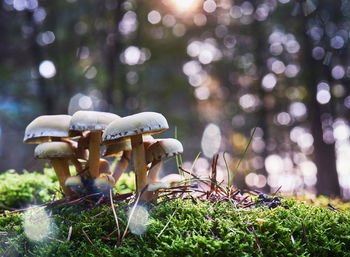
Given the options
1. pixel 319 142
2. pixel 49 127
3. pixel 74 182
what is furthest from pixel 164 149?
pixel 319 142

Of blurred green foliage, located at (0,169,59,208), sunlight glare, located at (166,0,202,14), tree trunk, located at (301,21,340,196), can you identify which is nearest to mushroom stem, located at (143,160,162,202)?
blurred green foliage, located at (0,169,59,208)

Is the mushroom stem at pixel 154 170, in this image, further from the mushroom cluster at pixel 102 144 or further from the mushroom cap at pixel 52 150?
the mushroom cap at pixel 52 150

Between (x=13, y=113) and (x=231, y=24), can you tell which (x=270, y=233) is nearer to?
(x=13, y=113)

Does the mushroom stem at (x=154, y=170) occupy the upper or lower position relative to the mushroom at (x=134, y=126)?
lower

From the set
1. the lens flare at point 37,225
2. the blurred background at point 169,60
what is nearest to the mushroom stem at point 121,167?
the lens flare at point 37,225

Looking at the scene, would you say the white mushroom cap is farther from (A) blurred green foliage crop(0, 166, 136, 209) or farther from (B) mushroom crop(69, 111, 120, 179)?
(A) blurred green foliage crop(0, 166, 136, 209)

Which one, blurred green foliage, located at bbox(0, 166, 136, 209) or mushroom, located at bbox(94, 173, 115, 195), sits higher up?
mushroom, located at bbox(94, 173, 115, 195)
